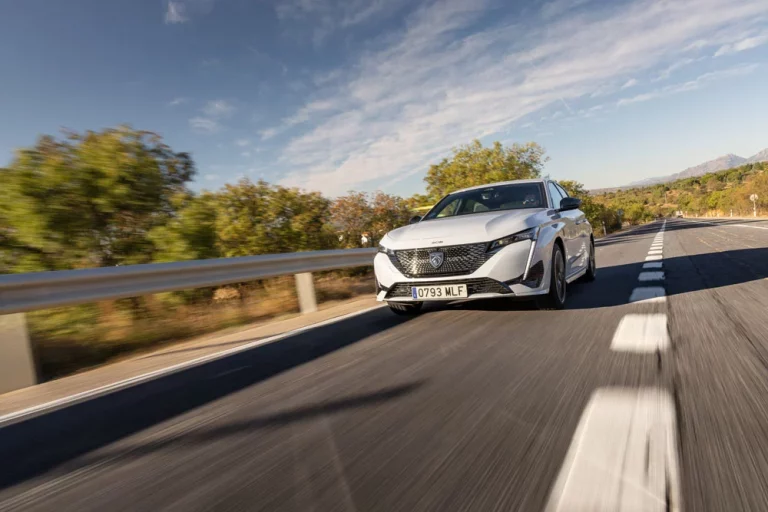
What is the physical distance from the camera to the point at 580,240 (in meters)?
7.32

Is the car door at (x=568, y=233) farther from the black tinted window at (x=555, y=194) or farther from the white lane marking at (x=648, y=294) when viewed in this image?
the white lane marking at (x=648, y=294)

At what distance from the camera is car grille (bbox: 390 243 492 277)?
4.93 metres

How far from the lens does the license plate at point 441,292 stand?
4.96 metres

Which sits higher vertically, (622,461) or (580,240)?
(580,240)

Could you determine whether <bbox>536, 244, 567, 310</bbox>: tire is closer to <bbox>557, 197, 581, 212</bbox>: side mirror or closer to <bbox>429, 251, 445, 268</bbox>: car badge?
<bbox>557, 197, 581, 212</bbox>: side mirror

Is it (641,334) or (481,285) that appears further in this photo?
(481,285)

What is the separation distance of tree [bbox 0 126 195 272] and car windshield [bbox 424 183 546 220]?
4.44 m

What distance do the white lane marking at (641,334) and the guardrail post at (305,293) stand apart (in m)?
4.35

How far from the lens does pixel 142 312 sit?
7094 millimetres

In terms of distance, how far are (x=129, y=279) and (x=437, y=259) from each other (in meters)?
3.07

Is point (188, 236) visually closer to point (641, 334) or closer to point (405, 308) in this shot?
point (405, 308)

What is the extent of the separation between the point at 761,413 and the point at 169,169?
27.7 feet

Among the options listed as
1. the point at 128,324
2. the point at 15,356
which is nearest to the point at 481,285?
the point at 15,356

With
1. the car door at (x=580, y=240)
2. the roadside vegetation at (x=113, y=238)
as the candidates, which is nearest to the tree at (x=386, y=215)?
the roadside vegetation at (x=113, y=238)
